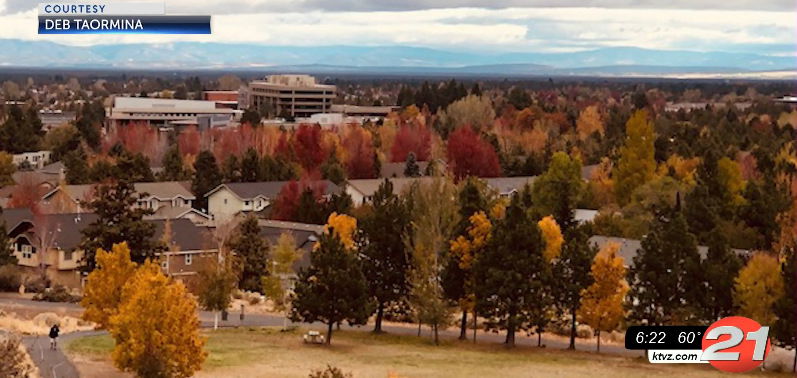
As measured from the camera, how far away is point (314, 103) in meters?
155

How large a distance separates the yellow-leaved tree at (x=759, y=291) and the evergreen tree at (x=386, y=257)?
32.5 ft

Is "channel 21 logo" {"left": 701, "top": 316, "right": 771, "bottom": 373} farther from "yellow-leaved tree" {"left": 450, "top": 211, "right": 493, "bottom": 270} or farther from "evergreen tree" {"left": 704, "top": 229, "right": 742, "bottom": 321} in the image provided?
"yellow-leaved tree" {"left": 450, "top": 211, "right": 493, "bottom": 270}

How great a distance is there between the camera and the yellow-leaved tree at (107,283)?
118ft

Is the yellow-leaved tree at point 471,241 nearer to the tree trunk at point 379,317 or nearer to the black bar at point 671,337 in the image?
the tree trunk at point 379,317

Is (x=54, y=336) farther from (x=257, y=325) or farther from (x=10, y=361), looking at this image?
(x=257, y=325)

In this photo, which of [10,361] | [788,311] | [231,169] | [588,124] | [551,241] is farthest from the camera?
[588,124]

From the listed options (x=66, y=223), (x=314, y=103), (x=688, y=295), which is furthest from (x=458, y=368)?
(x=314, y=103)

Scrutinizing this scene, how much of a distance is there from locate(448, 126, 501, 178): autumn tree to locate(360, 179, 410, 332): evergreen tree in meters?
41.7

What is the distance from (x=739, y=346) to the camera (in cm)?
3312

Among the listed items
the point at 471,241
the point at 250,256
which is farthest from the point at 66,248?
the point at 471,241

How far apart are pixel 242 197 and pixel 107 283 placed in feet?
112

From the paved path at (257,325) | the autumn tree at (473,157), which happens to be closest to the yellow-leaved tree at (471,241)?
the paved path at (257,325)

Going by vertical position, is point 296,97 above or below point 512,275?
below

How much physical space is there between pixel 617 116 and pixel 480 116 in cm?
1150
